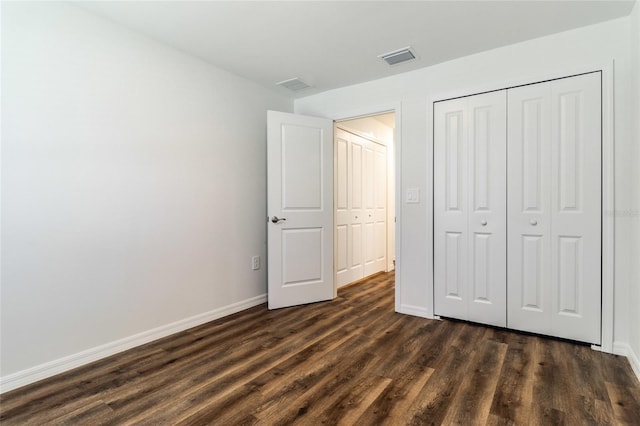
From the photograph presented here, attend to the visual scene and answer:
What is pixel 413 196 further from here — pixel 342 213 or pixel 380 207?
pixel 380 207

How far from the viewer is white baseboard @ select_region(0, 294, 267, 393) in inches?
76.0

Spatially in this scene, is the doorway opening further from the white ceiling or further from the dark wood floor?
the dark wood floor

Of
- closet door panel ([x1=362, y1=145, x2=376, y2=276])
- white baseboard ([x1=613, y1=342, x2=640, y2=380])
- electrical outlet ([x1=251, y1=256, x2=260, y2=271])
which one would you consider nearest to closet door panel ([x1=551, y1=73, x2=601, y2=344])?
white baseboard ([x1=613, y1=342, x2=640, y2=380])

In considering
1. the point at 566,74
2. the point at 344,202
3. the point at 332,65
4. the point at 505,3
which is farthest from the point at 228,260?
the point at 566,74

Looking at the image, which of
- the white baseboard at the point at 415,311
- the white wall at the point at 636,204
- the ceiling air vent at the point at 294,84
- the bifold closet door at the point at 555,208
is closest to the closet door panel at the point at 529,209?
the bifold closet door at the point at 555,208

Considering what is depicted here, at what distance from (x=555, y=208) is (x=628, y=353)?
1051 mm

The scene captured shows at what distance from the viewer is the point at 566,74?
2.45 metres

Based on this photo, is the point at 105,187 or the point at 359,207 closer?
the point at 105,187

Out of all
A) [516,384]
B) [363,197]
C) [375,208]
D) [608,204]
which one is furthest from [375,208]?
[516,384]

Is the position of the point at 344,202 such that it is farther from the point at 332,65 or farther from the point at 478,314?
the point at 478,314

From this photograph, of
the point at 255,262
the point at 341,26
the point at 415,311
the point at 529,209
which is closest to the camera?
the point at 341,26

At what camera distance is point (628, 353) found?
221 centimetres

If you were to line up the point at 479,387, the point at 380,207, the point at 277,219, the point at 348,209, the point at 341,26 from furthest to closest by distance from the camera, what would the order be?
1. the point at 380,207
2. the point at 348,209
3. the point at 277,219
4. the point at 341,26
5. the point at 479,387

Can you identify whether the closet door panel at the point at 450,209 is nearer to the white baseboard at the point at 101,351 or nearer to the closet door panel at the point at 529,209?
the closet door panel at the point at 529,209
